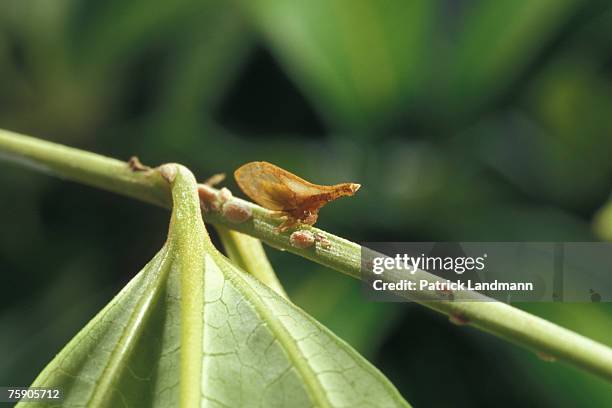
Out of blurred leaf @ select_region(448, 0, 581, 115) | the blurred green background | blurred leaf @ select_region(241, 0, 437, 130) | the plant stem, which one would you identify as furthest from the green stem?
blurred leaf @ select_region(448, 0, 581, 115)

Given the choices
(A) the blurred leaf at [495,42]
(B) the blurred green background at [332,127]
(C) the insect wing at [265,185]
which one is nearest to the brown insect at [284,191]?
(C) the insect wing at [265,185]

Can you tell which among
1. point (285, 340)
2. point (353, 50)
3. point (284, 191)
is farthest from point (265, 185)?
point (353, 50)

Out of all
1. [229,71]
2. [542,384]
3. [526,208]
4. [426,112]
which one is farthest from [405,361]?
[229,71]

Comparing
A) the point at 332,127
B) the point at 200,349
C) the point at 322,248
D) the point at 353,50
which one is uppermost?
the point at 353,50

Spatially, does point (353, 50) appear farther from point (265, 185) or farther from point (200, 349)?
point (200, 349)

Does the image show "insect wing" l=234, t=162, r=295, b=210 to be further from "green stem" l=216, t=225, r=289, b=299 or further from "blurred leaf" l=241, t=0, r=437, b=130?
"blurred leaf" l=241, t=0, r=437, b=130

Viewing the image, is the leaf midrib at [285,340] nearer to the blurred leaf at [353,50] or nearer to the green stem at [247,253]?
the green stem at [247,253]

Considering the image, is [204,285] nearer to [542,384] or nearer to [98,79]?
[542,384]
